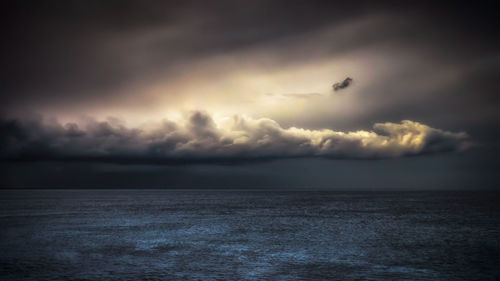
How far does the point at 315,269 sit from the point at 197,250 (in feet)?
49.8

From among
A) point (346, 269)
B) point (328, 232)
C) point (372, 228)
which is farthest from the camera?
point (372, 228)

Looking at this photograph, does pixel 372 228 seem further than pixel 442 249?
Yes

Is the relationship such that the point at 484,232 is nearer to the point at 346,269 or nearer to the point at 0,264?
the point at 346,269

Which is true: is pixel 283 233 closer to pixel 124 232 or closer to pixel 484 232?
pixel 124 232

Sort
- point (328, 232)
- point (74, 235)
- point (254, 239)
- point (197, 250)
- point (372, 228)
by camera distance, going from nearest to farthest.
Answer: point (197, 250), point (254, 239), point (74, 235), point (328, 232), point (372, 228)

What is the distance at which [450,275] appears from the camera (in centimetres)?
3114

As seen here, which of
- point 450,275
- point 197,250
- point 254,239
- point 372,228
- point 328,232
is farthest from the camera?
point 372,228

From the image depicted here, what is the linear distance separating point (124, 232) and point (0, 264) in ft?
81.1

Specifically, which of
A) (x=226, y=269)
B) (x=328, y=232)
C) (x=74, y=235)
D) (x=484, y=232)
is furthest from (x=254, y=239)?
(x=484, y=232)

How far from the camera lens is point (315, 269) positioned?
32.9 metres

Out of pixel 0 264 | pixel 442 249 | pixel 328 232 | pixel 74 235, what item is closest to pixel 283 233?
pixel 328 232

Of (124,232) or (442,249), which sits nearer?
(442,249)

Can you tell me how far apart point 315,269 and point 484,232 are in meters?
40.6

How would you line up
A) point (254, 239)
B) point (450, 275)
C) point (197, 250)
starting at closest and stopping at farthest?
point (450, 275), point (197, 250), point (254, 239)
